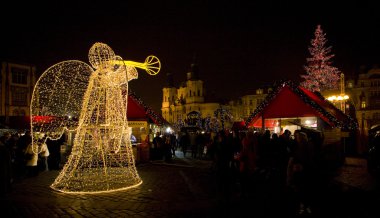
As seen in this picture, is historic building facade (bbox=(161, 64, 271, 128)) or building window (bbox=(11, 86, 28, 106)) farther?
historic building facade (bbox=(161, 64, 271, 128))

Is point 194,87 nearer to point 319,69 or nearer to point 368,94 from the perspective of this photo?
point 368,94

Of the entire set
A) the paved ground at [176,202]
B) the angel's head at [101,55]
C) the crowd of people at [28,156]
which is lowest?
the paved ground at [176,202]

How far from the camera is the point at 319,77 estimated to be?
33.4 metres

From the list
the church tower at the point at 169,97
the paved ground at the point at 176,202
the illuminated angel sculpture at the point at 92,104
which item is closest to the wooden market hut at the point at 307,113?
the paved ground at the point at 176,202

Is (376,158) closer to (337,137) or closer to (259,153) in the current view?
(337,137)

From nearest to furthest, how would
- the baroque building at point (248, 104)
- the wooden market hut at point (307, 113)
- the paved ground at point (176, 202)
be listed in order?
1. the paved ground at point (176, 202)
2. the wooden market hut at point (307, 113)
3. the baroque building at point (248, 104)

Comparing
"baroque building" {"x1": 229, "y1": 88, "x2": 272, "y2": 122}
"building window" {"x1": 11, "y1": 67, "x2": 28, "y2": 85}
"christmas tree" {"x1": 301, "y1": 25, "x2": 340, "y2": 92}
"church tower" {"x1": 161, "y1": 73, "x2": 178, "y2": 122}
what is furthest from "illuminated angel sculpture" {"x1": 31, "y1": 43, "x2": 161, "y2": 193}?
"church tower" {"x1": 161, "y1": 73, "x2": 178, "y2": 122}

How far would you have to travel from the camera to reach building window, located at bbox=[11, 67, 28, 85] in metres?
51.6

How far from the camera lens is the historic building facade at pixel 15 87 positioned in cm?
5012

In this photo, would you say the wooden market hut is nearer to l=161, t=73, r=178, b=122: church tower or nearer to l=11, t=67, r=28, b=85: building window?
l=11, t=67, r=28, b=85: building window

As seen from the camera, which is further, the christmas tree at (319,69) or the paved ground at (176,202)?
the christmas tree at (319,69)

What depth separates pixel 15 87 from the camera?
51.5m

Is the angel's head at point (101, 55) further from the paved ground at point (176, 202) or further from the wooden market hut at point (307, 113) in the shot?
the wooden market hut at point (307, 113)

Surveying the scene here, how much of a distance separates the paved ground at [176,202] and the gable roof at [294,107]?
472cm
